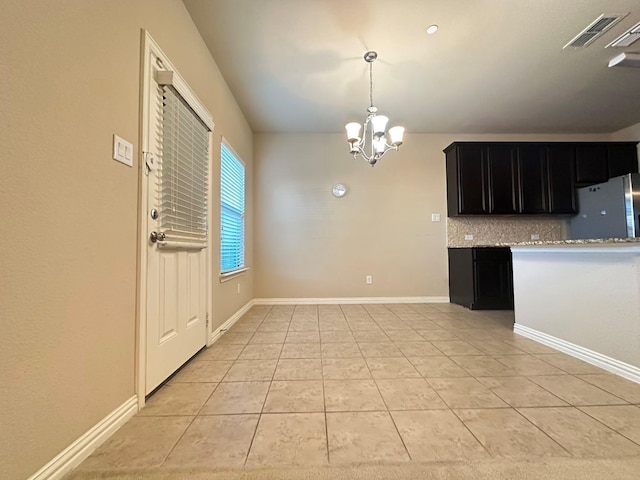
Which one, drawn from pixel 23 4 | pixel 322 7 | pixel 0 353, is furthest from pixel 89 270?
pixel 322 7

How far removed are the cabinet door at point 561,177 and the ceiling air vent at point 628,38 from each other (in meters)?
1.78

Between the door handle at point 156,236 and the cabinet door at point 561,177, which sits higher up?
the cabinet door at point 561,177

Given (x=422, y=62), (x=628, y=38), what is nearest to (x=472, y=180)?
(x=628, y=38)

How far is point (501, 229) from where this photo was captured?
4.25 m

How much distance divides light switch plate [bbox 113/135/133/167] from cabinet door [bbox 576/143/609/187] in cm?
543

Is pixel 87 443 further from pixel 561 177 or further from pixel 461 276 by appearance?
pixel 561 177

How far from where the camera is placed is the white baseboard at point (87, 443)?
3.06ft

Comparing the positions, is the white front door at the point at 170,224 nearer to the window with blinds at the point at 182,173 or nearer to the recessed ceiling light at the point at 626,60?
→ the window with blinds at the point at 182,173

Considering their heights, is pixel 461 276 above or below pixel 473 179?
below

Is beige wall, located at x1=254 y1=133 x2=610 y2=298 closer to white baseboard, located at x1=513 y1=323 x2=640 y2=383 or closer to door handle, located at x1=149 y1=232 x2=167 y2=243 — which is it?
white baseboard, located at x1=513 y1=323 x2=640 y2=383

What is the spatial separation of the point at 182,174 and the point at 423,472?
6.82 feet

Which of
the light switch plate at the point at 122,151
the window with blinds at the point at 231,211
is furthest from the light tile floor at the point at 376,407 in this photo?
the light switch plate at the point at 122,151

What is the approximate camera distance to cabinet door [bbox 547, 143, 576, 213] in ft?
13.2

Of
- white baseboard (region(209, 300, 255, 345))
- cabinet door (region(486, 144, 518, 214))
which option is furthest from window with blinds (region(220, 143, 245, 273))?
cabinet door (region(486, 144, 518, 214))
